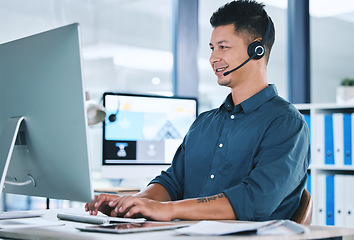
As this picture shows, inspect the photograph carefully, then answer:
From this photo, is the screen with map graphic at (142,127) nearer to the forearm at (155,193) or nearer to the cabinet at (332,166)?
the forearm at (155,193)

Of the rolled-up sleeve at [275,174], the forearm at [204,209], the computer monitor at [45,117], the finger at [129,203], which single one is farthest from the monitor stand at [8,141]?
the rolled-up sleeve at [275,174]

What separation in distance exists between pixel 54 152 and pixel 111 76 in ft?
5.98

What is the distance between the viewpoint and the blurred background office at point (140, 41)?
9.20 feet

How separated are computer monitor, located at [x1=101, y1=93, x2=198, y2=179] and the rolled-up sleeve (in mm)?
1052

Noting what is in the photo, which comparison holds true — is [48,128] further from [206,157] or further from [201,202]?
[206,157]

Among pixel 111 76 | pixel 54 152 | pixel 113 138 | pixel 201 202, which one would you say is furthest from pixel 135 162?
pixel 54 152

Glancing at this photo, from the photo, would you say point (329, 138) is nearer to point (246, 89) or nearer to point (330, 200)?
point (330, 200)

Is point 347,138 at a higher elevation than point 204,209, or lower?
higher

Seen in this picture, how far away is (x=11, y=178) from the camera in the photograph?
1.41m

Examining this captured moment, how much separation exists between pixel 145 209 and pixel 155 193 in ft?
1.49

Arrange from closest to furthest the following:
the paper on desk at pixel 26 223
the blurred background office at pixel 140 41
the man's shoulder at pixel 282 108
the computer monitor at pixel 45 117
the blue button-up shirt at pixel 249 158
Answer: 1. the computer monitor at pixel 45 117
2. the paper on desk at pixel 26 223
3. the blue button-up shirt at pixel 249 158
4. the man's shoulder at pixel 282 108
5. the blurred background office at pixel 140 41

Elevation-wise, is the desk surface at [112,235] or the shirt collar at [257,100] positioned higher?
the shirt collar at [257,100]

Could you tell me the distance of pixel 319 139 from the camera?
3.44 metres

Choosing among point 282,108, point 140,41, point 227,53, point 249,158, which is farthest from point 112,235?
point 140,41
